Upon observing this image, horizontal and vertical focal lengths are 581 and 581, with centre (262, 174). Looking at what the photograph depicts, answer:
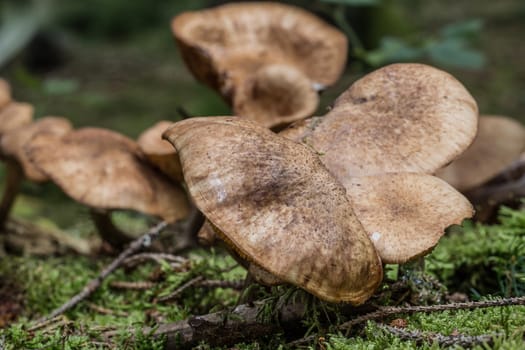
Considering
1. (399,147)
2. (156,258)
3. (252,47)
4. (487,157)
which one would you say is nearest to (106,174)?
(156,258)

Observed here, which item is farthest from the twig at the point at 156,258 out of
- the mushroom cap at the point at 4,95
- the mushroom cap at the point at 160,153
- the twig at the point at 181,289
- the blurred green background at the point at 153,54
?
the blurred green background at the point at 153,54

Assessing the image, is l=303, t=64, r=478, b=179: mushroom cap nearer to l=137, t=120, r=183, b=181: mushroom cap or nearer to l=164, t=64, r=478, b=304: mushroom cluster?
A: l=164, t=64, r=478, b=304: mushroom cluster

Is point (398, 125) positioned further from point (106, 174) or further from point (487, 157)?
point (487, 157)

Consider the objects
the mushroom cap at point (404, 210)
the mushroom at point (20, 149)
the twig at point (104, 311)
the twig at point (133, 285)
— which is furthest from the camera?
the mushroom at point (20, 149)

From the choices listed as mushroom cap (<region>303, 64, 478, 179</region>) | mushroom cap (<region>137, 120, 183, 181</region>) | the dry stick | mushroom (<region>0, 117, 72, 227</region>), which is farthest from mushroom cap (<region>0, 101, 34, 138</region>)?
mushroom cap (<region>303, 64, 478, 179</region>)

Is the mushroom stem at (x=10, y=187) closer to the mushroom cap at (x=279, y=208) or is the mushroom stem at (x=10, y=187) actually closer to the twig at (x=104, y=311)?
the twig at (x=104, y=311)

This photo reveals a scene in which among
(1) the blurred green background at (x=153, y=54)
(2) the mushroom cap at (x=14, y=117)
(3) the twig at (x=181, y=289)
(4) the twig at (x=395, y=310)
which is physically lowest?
(1) the blurred green background at (x=153, y=54)

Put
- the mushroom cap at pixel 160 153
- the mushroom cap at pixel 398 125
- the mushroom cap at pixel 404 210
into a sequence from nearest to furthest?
the mushroom cap at pixel 404 210 → the mushroom cap at pixel 398 125 → the mushroom cap at pixel 160 153
